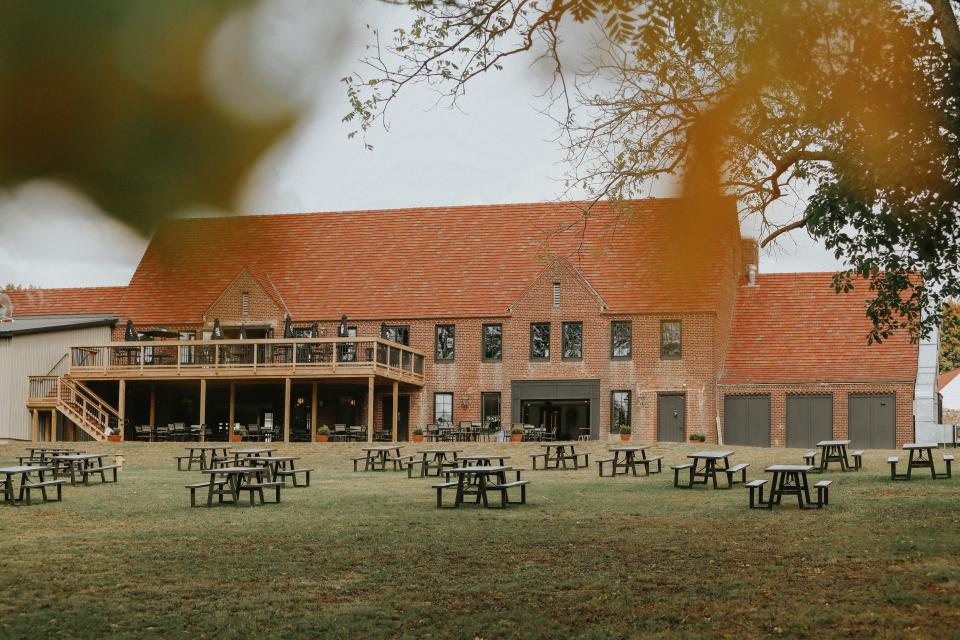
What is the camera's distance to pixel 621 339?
4672 centimetres

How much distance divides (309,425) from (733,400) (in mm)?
16889

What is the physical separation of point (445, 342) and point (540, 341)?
13.1ft

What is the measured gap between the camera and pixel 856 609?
403 inches

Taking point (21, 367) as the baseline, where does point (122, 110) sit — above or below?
below

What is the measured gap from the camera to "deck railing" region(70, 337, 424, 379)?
4147 centimetres

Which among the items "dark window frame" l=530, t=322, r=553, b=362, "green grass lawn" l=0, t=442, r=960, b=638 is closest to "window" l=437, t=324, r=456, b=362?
"dark window frame" l=530, t=322, r=553, b=362

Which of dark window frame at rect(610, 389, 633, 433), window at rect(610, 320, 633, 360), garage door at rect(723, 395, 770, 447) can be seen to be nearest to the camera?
garage door at rect(723, 395, 770, 447)

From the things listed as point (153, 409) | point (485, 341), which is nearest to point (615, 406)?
point (485, 341)

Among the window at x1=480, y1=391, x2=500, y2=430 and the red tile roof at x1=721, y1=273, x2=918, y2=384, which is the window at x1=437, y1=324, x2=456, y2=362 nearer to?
the window at x1=480, y1=391, x2=500, y2=430

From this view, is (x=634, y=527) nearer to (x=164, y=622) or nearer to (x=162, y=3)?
(x=164, y=622)

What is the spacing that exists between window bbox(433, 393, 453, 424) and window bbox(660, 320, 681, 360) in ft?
28.6

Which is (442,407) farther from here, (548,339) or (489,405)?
(548,339)

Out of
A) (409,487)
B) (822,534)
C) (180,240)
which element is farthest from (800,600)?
(409,487)

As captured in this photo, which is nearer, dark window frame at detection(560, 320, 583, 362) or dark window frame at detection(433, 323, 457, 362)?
dark window frame at detection(560, 320, 583, 362)
